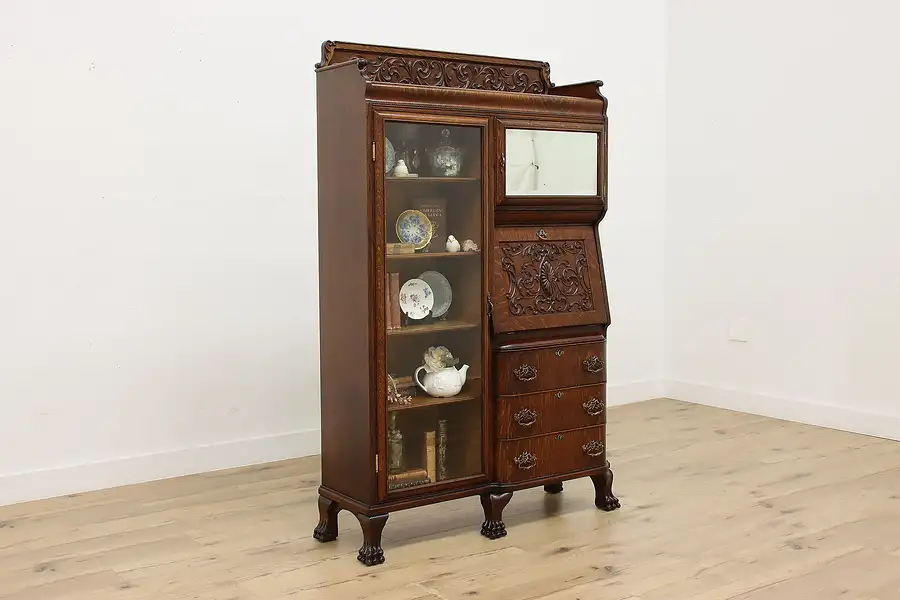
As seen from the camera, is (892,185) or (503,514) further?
(892,185)

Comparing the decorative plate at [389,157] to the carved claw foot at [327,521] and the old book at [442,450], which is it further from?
the carved claw foot at [327,521]

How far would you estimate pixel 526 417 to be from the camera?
11.0 ft

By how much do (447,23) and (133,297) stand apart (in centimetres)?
194

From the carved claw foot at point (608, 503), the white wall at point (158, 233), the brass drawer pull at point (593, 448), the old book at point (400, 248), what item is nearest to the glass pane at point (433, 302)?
the old book at point (400, 248)

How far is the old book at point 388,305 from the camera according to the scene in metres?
3.08

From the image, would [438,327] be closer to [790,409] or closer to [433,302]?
[433,302]

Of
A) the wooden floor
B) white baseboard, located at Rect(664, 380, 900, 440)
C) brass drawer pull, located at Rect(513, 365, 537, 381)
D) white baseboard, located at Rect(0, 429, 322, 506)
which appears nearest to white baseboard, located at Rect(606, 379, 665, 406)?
white baseboard, located at Rect(664, 380, 900, 440)

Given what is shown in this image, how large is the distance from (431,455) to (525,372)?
41 centimetres

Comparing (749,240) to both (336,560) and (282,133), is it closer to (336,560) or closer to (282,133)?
(282,133)

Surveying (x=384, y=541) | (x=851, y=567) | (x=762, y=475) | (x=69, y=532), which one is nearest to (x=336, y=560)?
(x=384, y=541)

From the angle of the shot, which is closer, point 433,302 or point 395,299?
point 395,299

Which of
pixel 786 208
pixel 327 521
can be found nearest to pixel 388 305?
pixel 327 521

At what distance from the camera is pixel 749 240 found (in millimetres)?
5172

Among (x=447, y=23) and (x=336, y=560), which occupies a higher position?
(x=447, y=23)
